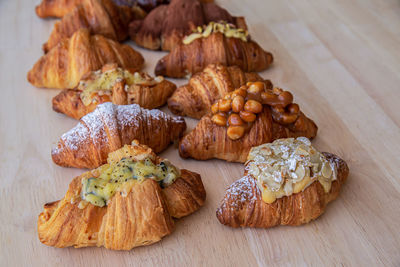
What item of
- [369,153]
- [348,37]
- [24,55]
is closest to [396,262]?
[369,153]

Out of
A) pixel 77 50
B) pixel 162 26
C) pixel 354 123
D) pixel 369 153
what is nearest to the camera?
pixel 369 153

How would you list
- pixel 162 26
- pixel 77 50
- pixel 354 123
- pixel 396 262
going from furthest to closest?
pixel 162 26
pixel 77 50
pixel 354 123
pixel 396 262

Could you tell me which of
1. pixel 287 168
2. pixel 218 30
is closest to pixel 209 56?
pixel 218 30

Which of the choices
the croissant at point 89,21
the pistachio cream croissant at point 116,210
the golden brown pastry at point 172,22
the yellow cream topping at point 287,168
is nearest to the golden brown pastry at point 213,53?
the golden brown pastry at point 172,22

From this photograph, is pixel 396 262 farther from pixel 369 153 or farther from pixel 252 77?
pixel 252 77

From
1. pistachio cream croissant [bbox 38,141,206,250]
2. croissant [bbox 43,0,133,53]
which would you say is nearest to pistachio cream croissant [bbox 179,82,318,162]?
pistachio cream croissant [bbox 38,141,206,250]

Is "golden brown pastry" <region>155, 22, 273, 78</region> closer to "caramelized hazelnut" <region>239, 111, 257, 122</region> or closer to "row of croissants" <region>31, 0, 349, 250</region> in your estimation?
"row of croissants" <region>31, 0, 349, 250</region>

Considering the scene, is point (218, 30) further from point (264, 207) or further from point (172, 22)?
point (264, 207)
